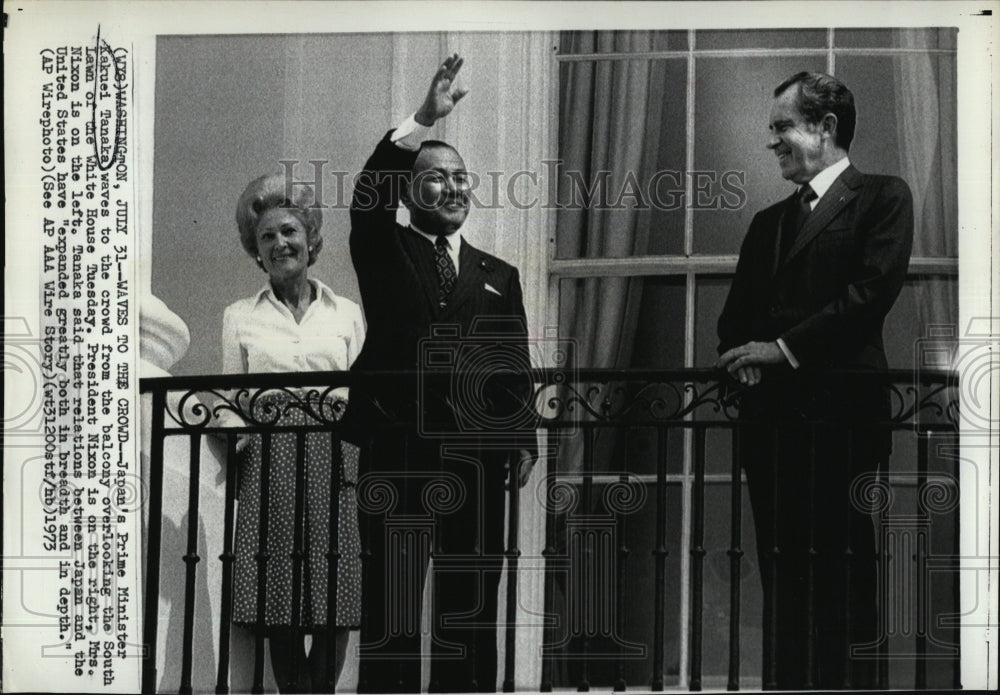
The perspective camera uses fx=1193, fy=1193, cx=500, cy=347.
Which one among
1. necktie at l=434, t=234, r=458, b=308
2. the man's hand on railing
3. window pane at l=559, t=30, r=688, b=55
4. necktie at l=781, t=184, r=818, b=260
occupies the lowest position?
the man's hand on railing

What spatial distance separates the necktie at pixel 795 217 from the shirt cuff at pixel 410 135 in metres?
1.18

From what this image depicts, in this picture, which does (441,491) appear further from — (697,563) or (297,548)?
(697,563)

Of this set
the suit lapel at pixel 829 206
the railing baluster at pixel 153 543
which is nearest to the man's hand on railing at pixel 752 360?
the suit lapel at pixel 829 206

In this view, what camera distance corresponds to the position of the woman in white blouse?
375cm

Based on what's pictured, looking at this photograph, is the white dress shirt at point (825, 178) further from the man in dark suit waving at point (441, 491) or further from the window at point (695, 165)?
the man in dark suit waving at point (441, 491)

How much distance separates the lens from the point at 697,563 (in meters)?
3.70

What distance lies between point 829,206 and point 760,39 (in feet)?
1.89

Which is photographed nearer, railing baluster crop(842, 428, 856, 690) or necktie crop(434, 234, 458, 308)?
railing baluster crop(842, 428, 856, 690)

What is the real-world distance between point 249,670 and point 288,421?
0.80 m

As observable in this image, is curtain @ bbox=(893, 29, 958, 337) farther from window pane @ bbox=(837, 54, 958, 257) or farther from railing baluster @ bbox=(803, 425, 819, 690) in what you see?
railing baluster @ bbox=(803, 425, 819, 690)

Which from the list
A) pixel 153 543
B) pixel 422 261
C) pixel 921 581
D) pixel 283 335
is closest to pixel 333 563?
pixel 153 543

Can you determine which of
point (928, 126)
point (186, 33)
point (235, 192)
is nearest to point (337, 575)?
point (235, 192)

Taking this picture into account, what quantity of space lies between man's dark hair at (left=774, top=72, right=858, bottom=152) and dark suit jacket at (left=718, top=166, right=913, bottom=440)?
13cm

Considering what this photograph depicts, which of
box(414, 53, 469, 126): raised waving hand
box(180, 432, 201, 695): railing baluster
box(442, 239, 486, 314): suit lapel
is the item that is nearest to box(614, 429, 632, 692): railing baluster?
box(442, 239, 486, 314): suit lapel
